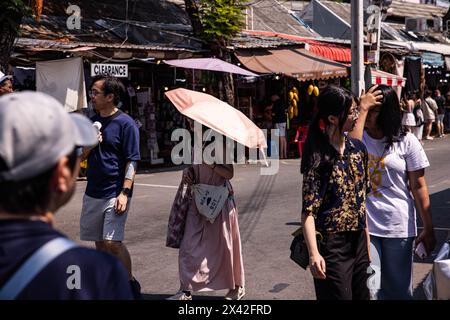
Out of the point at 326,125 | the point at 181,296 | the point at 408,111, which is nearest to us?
the point at 326,125

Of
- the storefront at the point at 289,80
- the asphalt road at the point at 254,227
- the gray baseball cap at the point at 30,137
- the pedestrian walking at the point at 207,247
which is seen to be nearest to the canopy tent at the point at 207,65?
the asphalt road at the point at 254,227

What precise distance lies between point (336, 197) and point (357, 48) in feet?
26.6

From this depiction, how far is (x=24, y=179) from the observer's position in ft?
5.89

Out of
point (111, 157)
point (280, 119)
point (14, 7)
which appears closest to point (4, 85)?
point (111, 157)

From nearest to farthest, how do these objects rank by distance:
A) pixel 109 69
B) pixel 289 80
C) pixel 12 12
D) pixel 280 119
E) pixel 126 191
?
pixel 126 191, pixel 12 12, pixel 109 69, pixel 280 119, pixel 289 80

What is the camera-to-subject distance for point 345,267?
402 cm

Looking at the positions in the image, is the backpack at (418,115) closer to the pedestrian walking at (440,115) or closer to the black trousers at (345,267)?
the pedestrian walking at (440,115)

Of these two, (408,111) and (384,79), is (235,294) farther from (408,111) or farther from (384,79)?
(408,111)

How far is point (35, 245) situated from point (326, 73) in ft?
54.8

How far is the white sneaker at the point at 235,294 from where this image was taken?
5961mm

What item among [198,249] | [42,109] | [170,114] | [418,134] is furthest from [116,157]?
[418,134]

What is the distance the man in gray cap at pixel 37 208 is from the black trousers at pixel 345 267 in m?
2.28

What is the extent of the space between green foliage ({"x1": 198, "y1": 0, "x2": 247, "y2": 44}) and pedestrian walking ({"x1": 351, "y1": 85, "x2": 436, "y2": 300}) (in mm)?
12852
